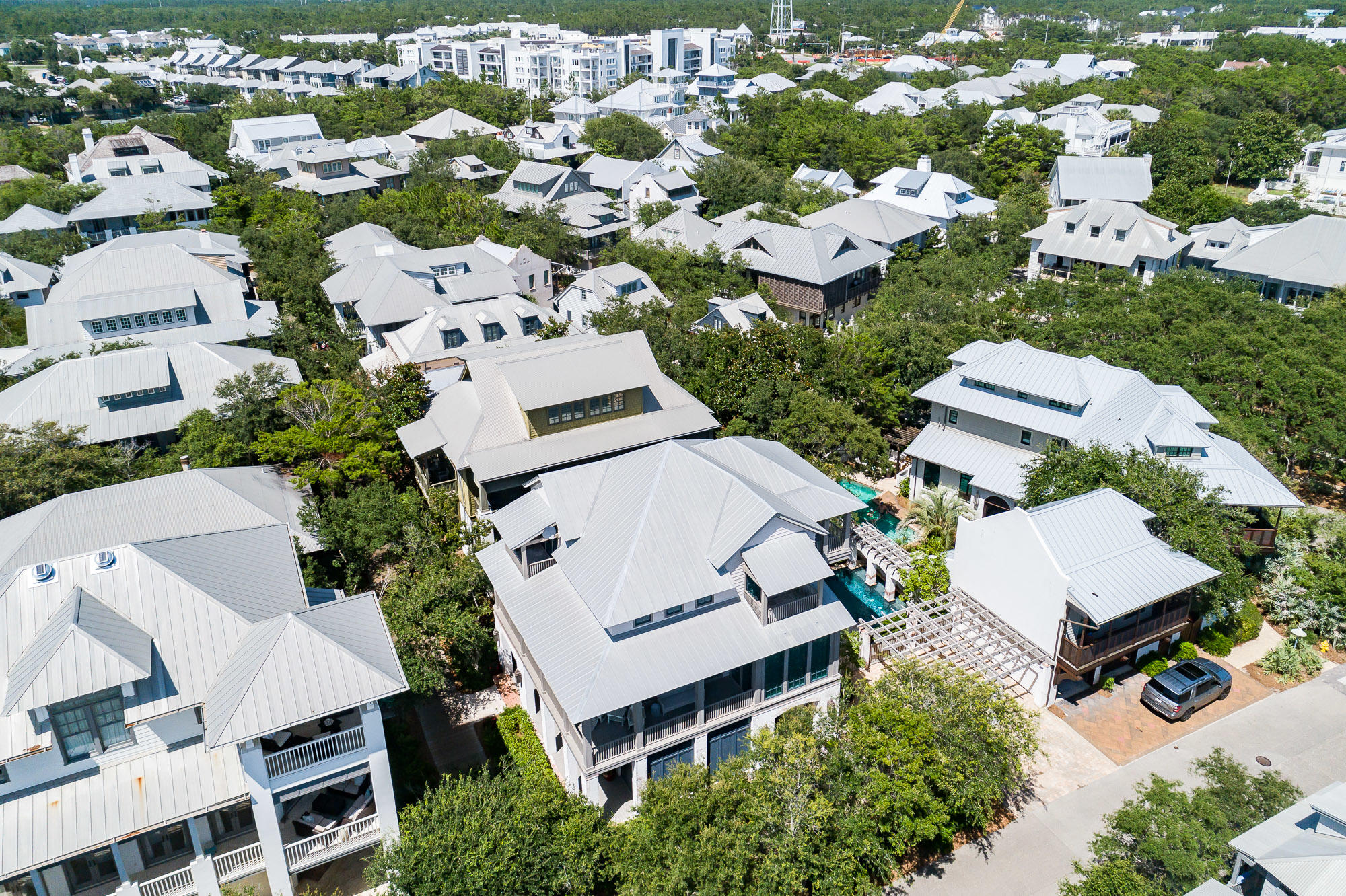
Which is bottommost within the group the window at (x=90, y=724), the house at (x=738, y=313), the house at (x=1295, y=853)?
the house at (x=1295, y=853)

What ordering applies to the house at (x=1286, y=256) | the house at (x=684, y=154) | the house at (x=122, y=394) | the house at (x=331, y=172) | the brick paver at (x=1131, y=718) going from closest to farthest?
the brick paver at (x=1131, y=718)
the house at (x=122, y=394)
the house at (x=1286, y=256)
the house at (x=331, y=172)
the house at (x=684, y=154)

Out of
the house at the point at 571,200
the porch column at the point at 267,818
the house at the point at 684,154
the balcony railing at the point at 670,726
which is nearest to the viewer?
the porch column at the point at 267,818

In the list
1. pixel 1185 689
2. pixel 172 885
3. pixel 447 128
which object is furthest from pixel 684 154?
pixel 172 885

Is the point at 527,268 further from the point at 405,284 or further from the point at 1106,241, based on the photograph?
the point at 1106,241

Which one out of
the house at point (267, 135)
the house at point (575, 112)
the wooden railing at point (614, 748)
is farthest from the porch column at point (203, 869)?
the house at point (575, 112)

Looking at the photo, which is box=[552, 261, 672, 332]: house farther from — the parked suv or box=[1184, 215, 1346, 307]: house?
box=[1184, 215, 1346, 307]: house

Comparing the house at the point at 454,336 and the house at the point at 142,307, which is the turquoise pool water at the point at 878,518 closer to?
the house at the point at 454,336

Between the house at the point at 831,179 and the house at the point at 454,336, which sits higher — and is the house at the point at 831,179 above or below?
above
